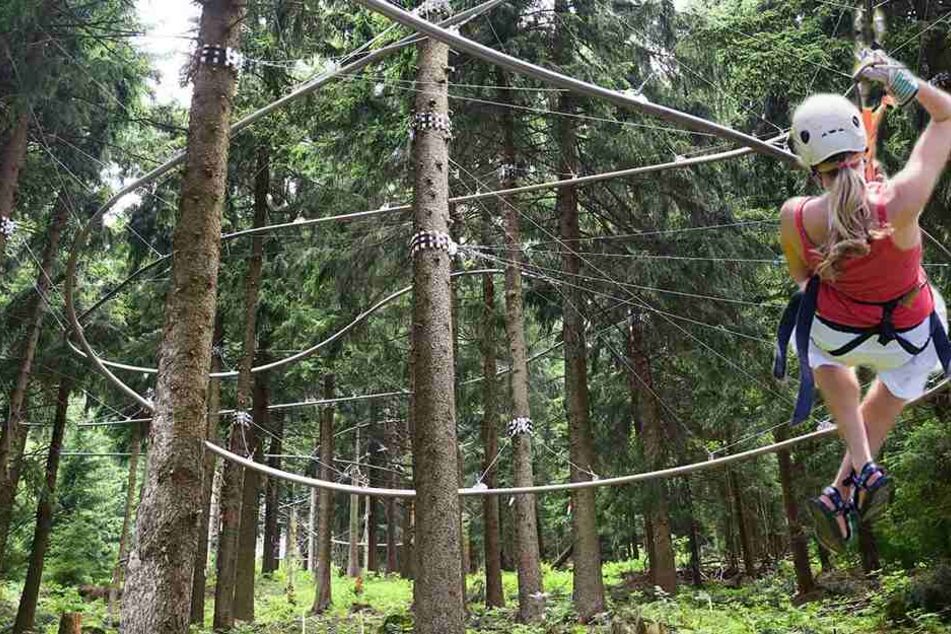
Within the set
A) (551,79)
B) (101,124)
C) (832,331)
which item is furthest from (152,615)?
(101,124)

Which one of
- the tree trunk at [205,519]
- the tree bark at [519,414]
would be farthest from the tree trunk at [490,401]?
the tree trunk at [205,519]

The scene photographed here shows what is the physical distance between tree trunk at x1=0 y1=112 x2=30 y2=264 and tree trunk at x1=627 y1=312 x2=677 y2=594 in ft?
26.9

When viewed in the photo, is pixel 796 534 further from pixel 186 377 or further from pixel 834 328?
pixel 834 328

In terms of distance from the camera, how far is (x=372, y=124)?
33.7 ft

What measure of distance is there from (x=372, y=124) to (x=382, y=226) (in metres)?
1.41

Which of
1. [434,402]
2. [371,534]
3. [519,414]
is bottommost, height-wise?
[434,402]

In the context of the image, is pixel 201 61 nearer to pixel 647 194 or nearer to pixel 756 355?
pixel 647 194

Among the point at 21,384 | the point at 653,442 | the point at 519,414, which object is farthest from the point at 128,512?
the point at 653,442

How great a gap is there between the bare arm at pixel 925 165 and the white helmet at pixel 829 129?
11cm

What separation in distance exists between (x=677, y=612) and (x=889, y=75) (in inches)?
378

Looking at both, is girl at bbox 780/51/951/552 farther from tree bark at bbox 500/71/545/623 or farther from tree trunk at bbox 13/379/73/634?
tree trunk at bbox 13/379/73/634

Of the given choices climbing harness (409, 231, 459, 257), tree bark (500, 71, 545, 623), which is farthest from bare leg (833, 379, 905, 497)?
tree bark (500, 71, 545, 623)

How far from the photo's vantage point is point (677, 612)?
1015 cm

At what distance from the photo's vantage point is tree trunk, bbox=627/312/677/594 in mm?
11977
